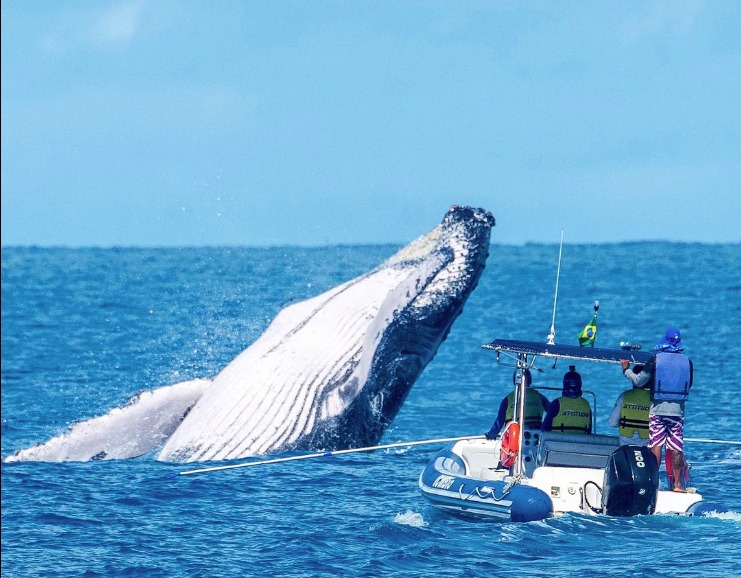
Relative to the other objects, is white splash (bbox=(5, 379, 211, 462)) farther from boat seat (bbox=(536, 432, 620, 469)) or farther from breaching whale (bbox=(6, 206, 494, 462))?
boat seat (bbox=(536, 432, 620, 469))

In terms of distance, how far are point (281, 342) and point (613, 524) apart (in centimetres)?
503

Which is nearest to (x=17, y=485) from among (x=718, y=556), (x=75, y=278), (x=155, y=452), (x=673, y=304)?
(x=155, y=452)

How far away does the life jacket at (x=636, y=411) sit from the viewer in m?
14.2

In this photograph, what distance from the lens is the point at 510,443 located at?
14.0 meters

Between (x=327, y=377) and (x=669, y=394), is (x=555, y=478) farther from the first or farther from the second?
(x=327, y=377)

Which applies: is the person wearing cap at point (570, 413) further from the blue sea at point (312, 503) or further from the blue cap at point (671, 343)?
the blue cap at point (671, 343)

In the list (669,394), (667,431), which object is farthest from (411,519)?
(669,394)

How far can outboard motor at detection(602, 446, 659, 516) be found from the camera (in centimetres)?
1312

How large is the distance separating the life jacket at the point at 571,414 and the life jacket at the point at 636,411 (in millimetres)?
397

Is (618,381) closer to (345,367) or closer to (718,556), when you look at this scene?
(345,367)

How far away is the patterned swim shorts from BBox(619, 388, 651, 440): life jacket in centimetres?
52

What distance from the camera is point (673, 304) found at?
48.3 meters

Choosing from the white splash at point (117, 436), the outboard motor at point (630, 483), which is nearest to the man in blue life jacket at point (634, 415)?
the outboard motor at point (630, 483)

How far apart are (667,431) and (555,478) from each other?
128cm
